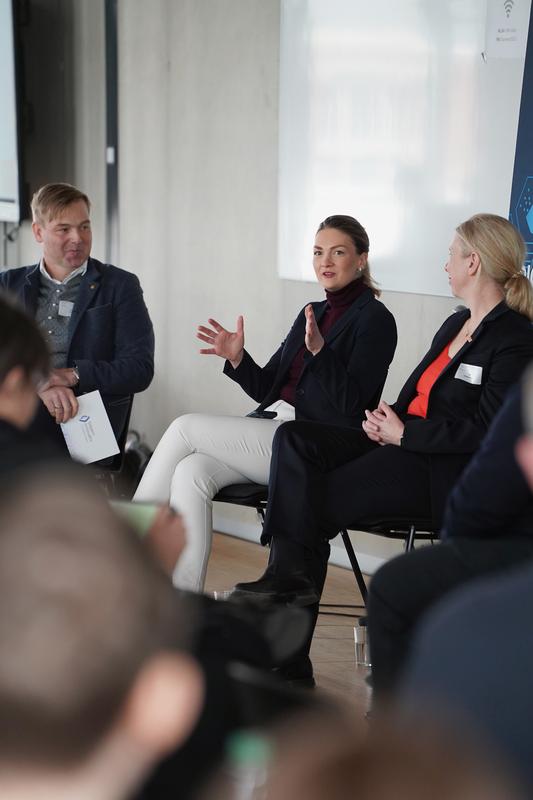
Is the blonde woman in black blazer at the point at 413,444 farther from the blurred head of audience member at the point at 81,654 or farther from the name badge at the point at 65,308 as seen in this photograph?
the blurred head of audience member at the point at 81,654

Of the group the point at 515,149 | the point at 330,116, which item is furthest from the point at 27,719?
the point at 330,116

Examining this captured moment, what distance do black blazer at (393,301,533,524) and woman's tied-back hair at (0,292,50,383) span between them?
4.62 feet

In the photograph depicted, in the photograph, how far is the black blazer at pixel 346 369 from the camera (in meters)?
3.24

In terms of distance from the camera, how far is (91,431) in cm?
357

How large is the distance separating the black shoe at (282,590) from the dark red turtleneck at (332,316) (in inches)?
30.9

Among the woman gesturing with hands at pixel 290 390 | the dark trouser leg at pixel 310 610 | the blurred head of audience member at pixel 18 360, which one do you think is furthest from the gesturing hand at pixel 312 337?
the blurred head of audience member at pixel 18 360

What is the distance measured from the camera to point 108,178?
5.43 meters

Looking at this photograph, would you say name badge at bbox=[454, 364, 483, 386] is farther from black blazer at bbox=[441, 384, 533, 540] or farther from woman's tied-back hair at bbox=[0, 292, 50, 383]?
woman's tied-back hair at bbox=[0, 292, 50, 383]

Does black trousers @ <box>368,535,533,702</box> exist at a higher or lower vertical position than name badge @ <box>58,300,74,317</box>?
lower

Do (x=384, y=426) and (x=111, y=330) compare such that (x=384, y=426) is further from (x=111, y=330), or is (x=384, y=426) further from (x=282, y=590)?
(x=111, y=330)

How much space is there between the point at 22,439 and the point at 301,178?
3.05 meters

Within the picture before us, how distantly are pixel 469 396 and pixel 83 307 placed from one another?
1.51m

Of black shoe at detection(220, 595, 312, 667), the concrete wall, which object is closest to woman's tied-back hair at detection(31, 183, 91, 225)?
the concrete wall

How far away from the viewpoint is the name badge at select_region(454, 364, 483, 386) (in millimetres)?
2902
